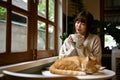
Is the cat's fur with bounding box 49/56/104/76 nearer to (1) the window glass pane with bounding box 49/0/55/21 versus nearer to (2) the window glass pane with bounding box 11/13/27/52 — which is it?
(2) the window glass pane with bounding box 11/13/27/52

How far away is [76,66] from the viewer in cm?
144

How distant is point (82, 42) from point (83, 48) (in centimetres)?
5

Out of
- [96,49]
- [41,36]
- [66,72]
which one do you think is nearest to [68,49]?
[96,49]

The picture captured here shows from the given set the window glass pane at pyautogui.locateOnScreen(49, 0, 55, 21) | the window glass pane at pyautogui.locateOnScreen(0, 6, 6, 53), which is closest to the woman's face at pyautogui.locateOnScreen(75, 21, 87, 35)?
the window glass pane at pyautogui.locateOnScreen(0, 6, 6, 53)

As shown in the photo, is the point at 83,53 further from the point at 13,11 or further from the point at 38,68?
the point at 13,11

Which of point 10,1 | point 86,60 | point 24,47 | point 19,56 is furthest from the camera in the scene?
point 24,47

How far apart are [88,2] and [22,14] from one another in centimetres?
226

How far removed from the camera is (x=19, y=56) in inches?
71.4

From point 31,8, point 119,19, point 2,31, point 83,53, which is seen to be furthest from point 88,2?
point 2,31

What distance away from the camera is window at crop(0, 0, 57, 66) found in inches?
62.6

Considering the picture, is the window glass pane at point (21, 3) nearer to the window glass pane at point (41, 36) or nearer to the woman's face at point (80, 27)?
the window glass pane at point (41, 36)

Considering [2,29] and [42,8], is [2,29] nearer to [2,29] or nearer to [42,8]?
[2,29]

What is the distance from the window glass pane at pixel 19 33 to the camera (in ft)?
5.85

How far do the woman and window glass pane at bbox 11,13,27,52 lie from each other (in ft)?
1.30
